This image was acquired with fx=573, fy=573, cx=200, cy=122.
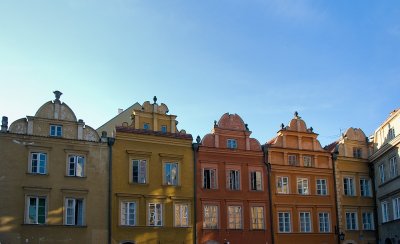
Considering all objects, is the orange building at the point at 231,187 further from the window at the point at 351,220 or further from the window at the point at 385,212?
the window at the point at 385,212

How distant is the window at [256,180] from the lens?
39.2m

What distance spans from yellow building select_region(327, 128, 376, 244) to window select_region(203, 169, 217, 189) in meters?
9.61

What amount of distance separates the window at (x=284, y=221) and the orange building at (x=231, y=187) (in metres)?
1.01

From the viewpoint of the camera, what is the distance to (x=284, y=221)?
39.5 m

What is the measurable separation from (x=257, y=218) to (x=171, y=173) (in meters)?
6.79

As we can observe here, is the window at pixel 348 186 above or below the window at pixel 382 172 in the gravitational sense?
below

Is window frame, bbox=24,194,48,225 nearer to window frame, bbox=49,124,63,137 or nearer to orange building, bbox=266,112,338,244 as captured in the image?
window frame, bbox=49,124,63,137

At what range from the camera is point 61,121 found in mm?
34188

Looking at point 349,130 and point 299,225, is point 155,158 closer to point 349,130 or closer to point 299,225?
point 299,225

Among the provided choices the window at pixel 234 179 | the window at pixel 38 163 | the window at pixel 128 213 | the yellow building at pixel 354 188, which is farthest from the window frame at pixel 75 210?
the yellow building at pixel 354 188

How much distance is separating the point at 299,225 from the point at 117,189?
43.6 feet

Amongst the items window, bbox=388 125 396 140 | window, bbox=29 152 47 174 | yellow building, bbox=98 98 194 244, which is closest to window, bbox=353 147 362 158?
window, bbox=388 125 396 140

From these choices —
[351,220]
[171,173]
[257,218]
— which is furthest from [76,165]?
[351,220]

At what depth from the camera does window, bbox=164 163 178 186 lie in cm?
3666
